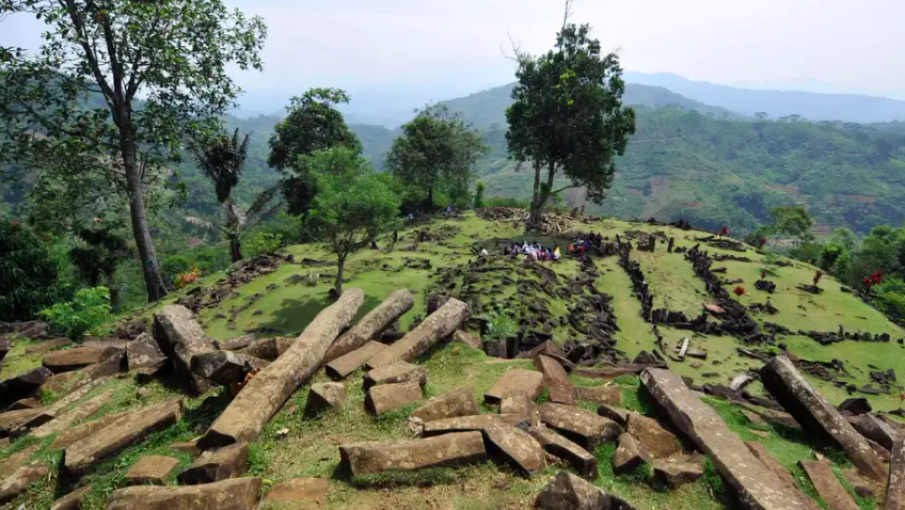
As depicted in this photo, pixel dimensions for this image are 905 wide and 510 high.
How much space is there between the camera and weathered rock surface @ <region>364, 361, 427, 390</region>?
5660mm

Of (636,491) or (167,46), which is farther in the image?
(167,46)

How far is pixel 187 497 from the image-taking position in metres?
3.43

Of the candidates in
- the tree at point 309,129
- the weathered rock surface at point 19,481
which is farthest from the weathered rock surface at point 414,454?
the tree at point 309,129

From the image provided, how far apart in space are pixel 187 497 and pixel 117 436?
6.33 ft

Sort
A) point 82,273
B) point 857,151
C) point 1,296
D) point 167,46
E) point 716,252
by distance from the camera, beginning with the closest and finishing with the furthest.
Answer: point 1,296, point 167,46, point 82,273, point 716,252, point 857,151

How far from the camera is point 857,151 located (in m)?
174

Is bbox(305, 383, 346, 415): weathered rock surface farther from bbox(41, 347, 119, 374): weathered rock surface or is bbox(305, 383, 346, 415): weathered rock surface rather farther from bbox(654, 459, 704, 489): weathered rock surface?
bbox(41, 347, 119, 374): weathered rock surface

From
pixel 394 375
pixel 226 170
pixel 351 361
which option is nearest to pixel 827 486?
pixel 394 375

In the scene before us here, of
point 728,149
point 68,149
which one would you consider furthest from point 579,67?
point 728,149

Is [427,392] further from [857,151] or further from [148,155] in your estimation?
[857,151]

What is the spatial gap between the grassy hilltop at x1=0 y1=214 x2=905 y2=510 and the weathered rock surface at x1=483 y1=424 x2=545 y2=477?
4.5 inches

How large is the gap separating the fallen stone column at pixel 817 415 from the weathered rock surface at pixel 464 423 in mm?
3618

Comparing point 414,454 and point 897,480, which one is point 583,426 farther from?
point 897,480

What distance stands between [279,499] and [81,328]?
8.97m
